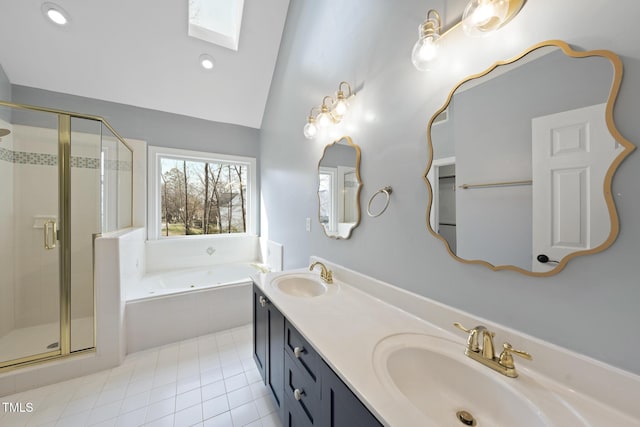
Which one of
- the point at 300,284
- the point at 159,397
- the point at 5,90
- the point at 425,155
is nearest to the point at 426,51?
the point at 425,155

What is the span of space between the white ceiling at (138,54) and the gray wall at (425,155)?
48 cm

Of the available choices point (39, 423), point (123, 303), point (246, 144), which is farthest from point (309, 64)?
point (39, 423)

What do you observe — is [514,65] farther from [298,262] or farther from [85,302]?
[85,302]

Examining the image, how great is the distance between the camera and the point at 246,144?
10.8 ft

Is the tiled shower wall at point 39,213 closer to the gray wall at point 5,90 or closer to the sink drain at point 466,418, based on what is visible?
the gray wall at point 5,90

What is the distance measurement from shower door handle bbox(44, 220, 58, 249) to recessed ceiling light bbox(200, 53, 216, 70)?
1.98 meters

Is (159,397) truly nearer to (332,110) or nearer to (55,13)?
(332,110)

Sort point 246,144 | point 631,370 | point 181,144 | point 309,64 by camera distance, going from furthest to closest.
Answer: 1. point 246,144
2. point 181,144
3. point 309,64
4. point 631,370

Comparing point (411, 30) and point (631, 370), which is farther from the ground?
point (411, 30)

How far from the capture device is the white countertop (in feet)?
1.83

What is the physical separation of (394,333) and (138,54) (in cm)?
318

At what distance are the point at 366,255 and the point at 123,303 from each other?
2042mm

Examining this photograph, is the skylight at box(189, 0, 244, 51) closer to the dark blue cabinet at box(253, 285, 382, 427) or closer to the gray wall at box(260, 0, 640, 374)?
the gray wall at box(260, 0, 640, 374)

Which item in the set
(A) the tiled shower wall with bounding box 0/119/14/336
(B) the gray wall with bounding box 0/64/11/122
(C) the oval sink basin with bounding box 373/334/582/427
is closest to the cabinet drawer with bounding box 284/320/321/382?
(C) the oval sink basin with bounding box 373/334/582/427
